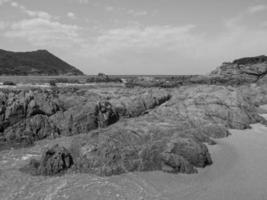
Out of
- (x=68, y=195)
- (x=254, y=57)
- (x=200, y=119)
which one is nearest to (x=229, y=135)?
(x=200, y=119)

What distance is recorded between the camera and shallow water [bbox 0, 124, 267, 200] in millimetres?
9203

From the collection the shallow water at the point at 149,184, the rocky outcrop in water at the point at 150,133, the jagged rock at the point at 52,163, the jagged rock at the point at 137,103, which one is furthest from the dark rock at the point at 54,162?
the jagged rock at the point at 137,103

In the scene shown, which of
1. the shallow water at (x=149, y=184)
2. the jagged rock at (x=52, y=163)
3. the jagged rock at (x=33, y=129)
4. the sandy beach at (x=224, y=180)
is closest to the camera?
the shallow water at (x=149, y=184)

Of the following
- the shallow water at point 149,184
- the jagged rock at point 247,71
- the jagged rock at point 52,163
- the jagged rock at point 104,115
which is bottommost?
the shallow water at point 149,184

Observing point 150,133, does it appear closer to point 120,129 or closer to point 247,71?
point 120,129

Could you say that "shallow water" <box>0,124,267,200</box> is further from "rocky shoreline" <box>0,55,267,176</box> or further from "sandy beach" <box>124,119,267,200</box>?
"rocky shoreline" <box>0,55,267,176</box>

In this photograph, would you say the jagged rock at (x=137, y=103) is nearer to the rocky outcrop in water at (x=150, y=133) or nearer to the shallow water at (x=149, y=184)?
the rocky outcrop in water at (x=150, y=133)

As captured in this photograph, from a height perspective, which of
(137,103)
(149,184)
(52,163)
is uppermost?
(137,103)

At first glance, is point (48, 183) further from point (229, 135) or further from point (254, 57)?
point (254, 57)

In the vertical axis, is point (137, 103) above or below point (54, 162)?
above

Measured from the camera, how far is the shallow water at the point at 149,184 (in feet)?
30.2

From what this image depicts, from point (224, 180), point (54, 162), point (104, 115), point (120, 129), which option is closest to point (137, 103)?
point (104, 115)

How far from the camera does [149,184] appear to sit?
10.2 meters

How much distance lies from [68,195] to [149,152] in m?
4.61
